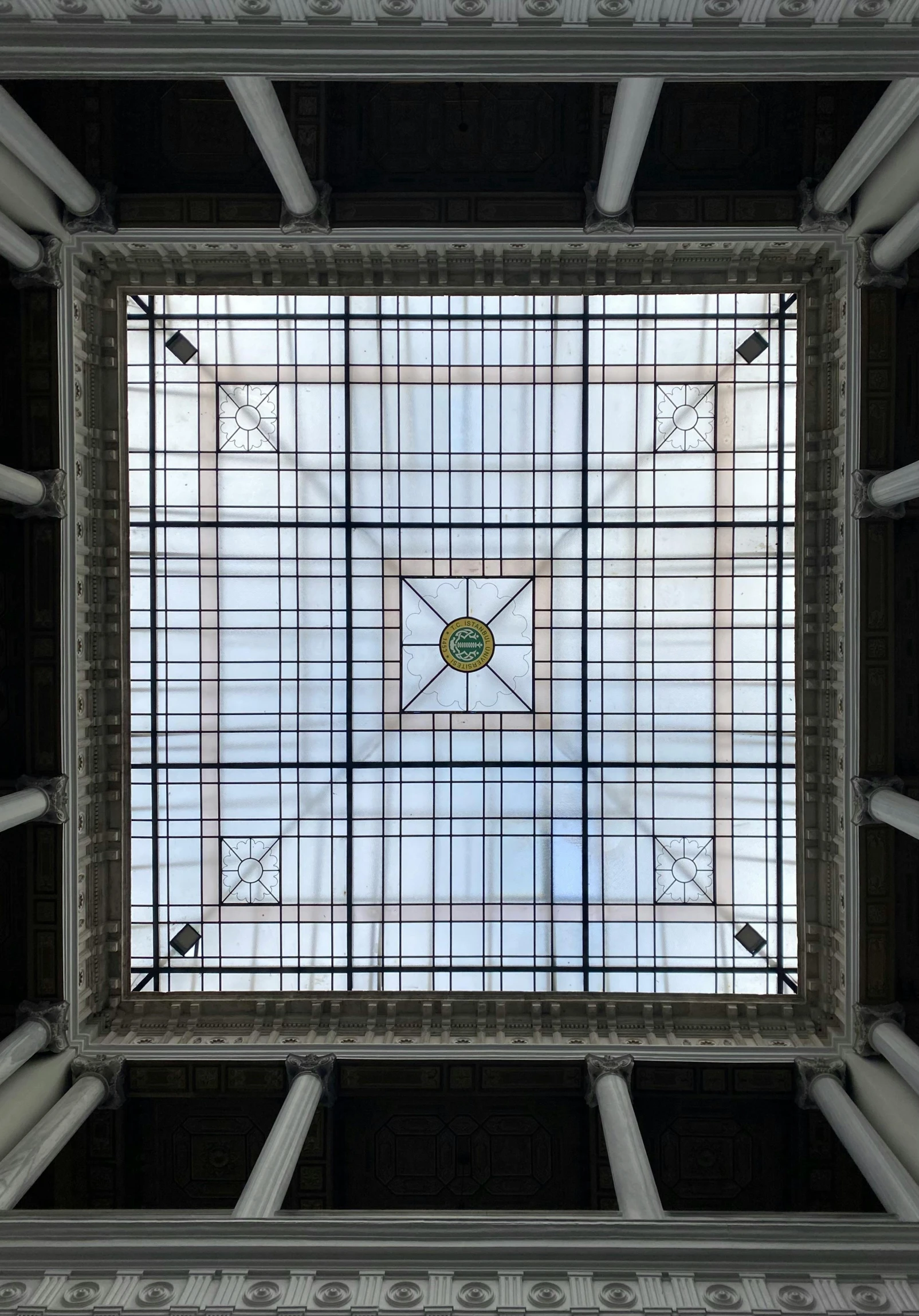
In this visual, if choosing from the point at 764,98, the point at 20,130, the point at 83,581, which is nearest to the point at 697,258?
the point at 764,98

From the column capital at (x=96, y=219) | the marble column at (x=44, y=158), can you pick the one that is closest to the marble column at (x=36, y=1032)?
the column capital at (x=96, y=219)

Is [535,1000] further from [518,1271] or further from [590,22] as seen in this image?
[590,22]

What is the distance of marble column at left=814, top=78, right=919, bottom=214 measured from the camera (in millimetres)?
15039

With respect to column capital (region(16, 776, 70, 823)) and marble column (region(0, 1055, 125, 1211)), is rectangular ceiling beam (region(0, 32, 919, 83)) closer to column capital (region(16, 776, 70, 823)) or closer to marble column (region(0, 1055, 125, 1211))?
column capital (region(16, 776, 70, 823))

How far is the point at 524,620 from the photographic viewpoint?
21.8 metres

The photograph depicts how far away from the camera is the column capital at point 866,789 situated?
60.7 ft

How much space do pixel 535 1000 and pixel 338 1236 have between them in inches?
296

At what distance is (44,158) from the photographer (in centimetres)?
1666

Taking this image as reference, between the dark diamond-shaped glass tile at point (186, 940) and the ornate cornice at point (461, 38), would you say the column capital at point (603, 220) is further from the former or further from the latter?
the dark diamond-shaped glass tile at point (186, 940)

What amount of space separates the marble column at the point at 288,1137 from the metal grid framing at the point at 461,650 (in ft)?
9.57

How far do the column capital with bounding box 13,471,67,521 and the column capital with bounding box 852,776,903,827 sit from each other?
16.2 metres

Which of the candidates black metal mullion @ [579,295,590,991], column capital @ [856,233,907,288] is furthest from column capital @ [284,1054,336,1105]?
column capital @ [856,233,907,288]

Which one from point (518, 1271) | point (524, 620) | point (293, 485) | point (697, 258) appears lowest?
point (518, 1271)

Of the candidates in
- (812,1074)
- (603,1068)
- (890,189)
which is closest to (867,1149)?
(812,1074)
